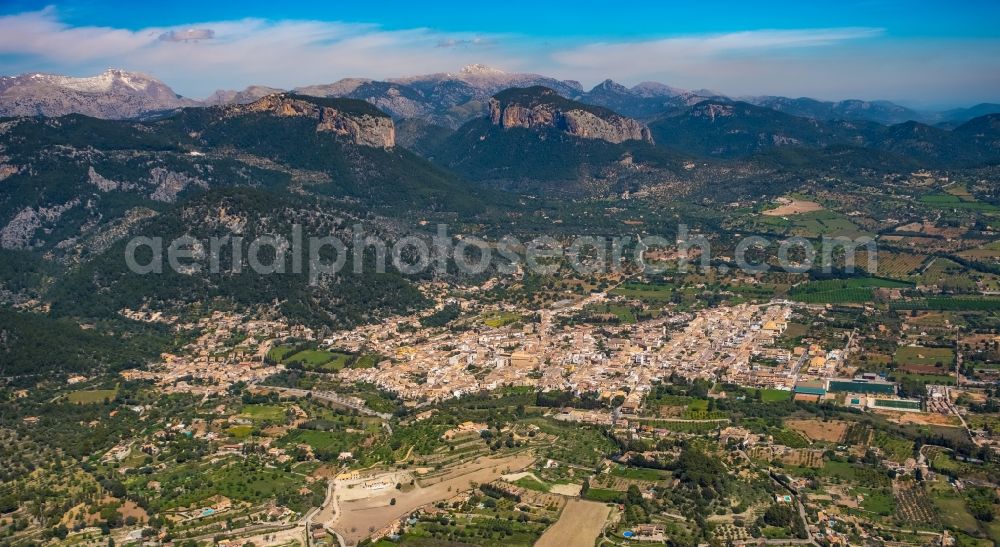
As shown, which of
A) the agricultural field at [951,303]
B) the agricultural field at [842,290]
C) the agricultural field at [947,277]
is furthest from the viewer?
the agricultural field at [947,277]

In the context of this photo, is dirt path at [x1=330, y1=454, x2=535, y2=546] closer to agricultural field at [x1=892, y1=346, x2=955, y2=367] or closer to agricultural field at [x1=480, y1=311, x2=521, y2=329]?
agricultural field at [x1=480, y1=311, x2=521, y2=329]

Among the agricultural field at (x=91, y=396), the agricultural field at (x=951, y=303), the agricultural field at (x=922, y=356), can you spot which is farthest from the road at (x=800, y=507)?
the agricultural field at (x=91, y=396)

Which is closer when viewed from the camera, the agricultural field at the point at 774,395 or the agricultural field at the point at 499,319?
the agricultural field at the point at 774,395

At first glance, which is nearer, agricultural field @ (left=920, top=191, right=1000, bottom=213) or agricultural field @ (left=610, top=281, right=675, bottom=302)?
agricultural field @ (left=610, top=281, right=675, bottom=302)

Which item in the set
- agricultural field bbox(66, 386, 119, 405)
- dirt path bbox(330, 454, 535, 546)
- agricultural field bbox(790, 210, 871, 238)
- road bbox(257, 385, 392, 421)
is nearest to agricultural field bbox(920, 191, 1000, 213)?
agricultural field bbox(790, 210, 871, 238)

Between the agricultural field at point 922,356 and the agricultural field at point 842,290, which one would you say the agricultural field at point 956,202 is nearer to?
the agricultural field at point 842,290

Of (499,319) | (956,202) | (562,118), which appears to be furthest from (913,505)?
(562,118)
